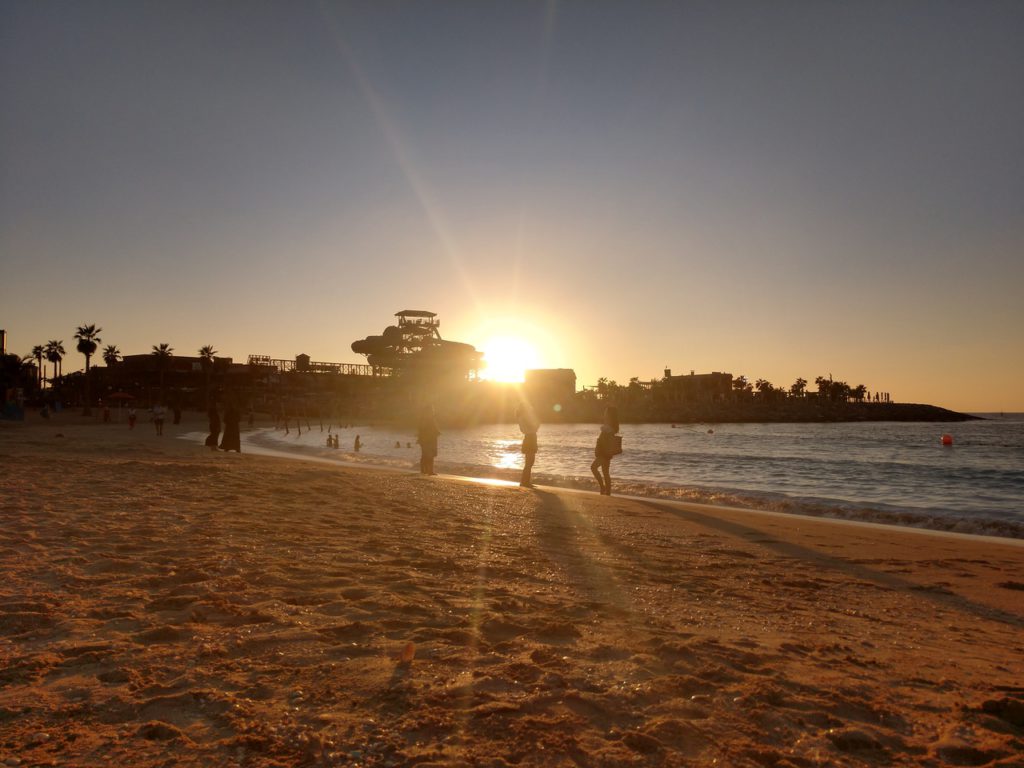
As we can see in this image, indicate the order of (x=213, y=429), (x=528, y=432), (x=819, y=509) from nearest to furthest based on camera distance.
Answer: (x=819, y=509) → (x=528, y=432) → (x=213, y=429)

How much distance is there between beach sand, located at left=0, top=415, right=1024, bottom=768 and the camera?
263 cm

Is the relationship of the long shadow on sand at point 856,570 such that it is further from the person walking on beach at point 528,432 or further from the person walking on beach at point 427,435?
the person walking on beach at point 427,435

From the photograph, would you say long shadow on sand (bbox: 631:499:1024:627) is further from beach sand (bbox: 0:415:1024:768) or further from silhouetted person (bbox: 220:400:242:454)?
silhouetted person (bbox: 220:400:242:454)

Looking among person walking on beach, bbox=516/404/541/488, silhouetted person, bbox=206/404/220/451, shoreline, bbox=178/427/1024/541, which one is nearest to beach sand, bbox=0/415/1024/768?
shoreline, bbox=178/427/1024/541

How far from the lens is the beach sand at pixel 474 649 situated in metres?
2.63

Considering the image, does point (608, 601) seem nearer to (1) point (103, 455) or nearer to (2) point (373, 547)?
(2) point (373, 547)

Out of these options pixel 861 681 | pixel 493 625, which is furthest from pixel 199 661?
pixel 861 681

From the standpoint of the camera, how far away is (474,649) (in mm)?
3670

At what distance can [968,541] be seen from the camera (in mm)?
10383

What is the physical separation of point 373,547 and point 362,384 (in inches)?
4414

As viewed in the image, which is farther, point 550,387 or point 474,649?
point 550,387

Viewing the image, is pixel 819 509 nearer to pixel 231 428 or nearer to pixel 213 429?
pixel 231 428

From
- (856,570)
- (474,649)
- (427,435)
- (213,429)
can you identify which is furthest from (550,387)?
(474,649)

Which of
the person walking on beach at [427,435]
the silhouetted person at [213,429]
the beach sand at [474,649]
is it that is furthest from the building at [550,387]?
the beach sand at [474,649]
